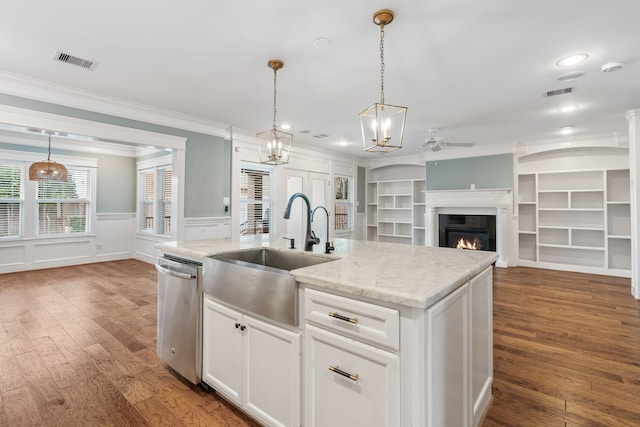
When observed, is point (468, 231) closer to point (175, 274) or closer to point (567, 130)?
point (567, 130)

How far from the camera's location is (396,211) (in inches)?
344

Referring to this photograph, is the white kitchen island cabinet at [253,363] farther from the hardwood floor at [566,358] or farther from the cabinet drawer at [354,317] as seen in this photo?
the hardwood floor at [566,358]

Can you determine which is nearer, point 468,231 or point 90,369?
point 90,369

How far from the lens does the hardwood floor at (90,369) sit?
189 cm

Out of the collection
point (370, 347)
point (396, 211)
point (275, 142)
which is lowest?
point (370, 347)

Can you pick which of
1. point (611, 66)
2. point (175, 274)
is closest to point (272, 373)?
point (175, 274)

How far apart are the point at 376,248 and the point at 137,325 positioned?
110 inches

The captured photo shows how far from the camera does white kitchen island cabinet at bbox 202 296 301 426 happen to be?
153 centimetres

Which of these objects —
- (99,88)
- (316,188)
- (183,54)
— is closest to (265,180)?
(316,188)

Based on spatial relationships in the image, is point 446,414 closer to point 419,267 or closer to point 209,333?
point 419,267

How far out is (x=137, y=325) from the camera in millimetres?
3342

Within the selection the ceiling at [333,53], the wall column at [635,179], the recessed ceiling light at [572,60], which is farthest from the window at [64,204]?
the wall column at [635,179]

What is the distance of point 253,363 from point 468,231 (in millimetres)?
6468

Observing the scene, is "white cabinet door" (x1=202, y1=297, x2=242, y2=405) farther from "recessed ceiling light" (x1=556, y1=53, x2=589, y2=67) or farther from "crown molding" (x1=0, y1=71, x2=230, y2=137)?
"recessed ceiling light" (x1=556, y1=53, x2=589, y2=67)
